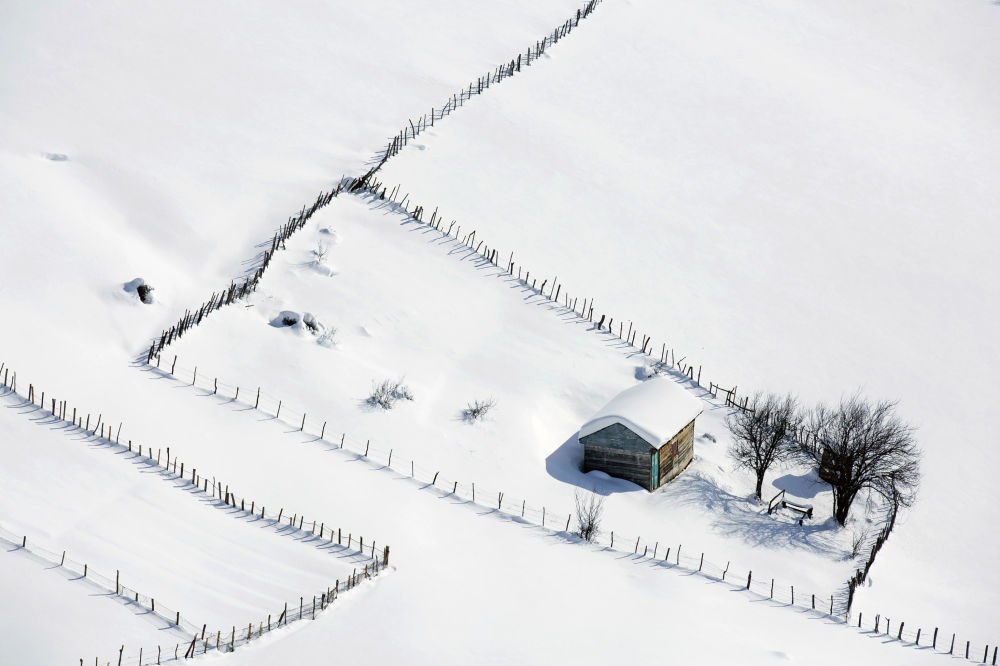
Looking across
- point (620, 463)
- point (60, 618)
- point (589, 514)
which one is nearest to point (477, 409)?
point (620, 463)

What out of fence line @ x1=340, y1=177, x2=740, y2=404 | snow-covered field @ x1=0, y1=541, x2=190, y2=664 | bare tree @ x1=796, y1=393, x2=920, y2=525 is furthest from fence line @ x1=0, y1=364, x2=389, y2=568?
fence line @ x1=340, y1=177, x2=740, y2=404

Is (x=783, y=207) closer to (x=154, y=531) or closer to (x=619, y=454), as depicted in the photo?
(x=619, y=454)

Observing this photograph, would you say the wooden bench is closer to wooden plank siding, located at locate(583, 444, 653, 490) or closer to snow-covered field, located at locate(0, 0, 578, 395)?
wooden plank siding, located at locate(583, 444, 653, 490)

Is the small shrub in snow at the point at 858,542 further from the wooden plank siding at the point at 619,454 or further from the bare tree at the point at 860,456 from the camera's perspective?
the wooden plank siding at the point at 619,454

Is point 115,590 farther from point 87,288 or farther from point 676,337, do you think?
point 676,337

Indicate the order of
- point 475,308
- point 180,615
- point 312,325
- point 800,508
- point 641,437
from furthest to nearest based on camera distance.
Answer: point 475,308
point 312,325
point 800,508
point 641,437
point 180,615

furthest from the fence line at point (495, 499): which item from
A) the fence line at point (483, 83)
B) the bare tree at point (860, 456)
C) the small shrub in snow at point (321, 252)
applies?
the fence line at point (483, 83)

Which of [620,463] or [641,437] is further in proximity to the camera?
[620,463]

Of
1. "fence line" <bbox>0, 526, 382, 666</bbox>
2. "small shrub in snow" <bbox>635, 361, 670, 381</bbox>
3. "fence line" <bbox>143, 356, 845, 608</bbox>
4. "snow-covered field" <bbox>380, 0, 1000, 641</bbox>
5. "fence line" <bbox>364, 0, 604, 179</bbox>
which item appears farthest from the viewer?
"fence line" <bbox>364, 0, 604, 179</bbox>
